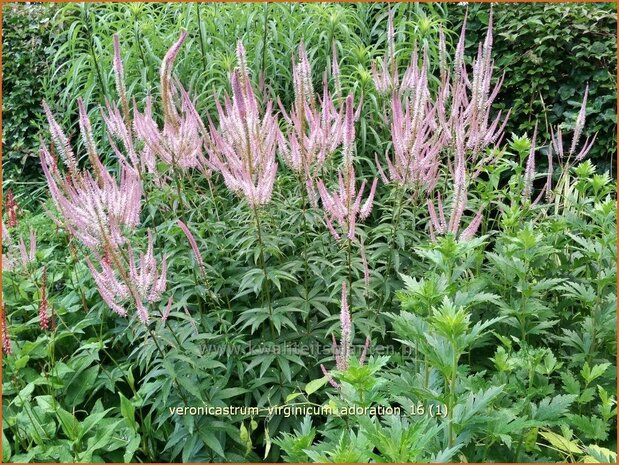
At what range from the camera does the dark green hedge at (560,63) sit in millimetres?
6457

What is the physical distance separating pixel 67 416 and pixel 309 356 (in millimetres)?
1319

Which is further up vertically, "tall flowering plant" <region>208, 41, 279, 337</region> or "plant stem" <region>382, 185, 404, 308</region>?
"tall flowering plant" <region>208, 41, 279, 337</region>

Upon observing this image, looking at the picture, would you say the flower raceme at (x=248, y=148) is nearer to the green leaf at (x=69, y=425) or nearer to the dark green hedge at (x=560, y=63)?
the green leaf at (x=69, y=425)

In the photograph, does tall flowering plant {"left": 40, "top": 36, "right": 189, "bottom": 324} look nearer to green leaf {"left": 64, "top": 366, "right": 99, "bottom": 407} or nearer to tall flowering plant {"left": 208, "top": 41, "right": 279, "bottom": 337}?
tall flowering plant {"left": 208, "top": 41, "right": 279, "bottom": 337}

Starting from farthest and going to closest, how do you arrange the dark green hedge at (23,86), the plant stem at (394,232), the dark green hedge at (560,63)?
the dark green hedge at (23,86) < the dark green hedge at (560,63) < the plant stem at (394,232)

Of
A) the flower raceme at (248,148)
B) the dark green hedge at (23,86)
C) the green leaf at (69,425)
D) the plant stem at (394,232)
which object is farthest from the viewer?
the dark green hedge at (23,86)

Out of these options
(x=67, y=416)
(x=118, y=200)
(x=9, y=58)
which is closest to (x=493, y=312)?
(x=118, y=200)

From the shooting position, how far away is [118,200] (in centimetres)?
267

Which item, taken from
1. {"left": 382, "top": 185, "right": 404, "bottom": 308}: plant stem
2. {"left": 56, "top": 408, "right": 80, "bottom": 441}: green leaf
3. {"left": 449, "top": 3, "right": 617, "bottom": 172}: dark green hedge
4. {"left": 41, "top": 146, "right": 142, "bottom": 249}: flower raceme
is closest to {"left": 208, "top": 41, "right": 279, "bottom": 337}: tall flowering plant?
{"left": 41, "top": 146, "right": 142, "bottom": 249}: flower raceme

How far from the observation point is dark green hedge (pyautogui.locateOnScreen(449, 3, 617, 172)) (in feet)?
21.2

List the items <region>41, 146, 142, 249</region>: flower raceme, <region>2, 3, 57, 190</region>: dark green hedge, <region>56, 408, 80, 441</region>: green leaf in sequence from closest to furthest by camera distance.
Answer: <region>41, 146, 142, 249</region>: flower raceme → <region>56, 408, 80, 441</region>: green leaf → <region>2, 3, 57, 190</region>: dark green hedge

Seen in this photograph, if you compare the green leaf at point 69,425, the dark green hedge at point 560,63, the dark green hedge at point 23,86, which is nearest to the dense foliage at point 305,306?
the green leaf at point 69,425

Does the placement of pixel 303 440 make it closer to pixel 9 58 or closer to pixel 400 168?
pixel 400 168

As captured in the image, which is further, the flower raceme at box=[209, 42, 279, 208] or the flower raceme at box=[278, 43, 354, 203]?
the flower raceme at box=[278, 43, 354, 203]
